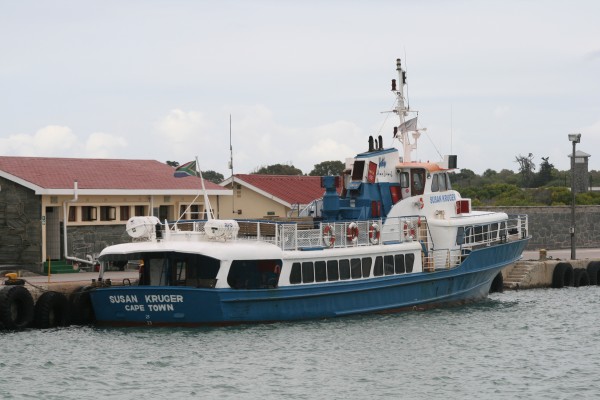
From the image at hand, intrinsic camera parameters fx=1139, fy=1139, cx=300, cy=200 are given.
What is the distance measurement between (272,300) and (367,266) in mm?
3456

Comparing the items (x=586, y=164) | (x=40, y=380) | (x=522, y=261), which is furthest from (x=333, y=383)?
(x=586, y=164)

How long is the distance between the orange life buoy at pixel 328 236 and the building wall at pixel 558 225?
22147 mm

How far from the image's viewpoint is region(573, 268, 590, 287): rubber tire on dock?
42722 millimetres

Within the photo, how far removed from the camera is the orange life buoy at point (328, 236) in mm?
30422

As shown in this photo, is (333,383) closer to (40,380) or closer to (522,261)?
(40,380)

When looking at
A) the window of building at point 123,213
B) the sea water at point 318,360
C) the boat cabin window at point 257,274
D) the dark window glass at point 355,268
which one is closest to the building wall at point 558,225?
the window of building at point 123,213

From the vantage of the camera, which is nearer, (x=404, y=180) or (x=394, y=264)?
(x=394, y=264)

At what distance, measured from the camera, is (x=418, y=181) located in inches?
1342

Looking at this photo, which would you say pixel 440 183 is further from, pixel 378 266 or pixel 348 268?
pixel 348 268

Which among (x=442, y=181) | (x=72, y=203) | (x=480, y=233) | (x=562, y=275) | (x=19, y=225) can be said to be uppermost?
(x=442, y=181)

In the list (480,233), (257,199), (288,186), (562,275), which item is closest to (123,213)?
(257,199)

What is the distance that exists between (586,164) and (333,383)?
52.7m

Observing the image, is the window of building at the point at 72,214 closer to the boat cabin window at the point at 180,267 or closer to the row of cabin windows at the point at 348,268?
the boat cabin window at the point at 180,267

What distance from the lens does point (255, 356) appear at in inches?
970
